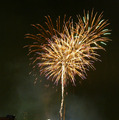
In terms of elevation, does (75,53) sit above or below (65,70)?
above

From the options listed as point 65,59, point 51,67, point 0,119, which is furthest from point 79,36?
point 0,119

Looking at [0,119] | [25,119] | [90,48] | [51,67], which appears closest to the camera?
[90,48]

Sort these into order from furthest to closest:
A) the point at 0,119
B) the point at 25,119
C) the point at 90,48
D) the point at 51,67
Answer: the point at 25,119
the point at 0,119
the point at 51,67
the point at 90,48

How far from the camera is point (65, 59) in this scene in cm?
2128

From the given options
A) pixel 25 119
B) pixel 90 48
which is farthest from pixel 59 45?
pixel 25 119

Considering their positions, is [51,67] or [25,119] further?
[25,119]

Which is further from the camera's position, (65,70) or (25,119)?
(25,119)

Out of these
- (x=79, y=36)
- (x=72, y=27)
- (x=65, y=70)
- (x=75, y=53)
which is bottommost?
(x=65, y=70)

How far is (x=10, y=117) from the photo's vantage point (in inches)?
1839

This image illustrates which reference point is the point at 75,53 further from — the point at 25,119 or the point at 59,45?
the point at 25,119

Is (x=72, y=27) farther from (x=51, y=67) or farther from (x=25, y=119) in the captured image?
(x=25, y=119)

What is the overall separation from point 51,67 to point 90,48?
5392mm

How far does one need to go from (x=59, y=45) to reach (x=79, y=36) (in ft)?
8.88

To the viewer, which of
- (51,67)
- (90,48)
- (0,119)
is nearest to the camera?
(90,48)
